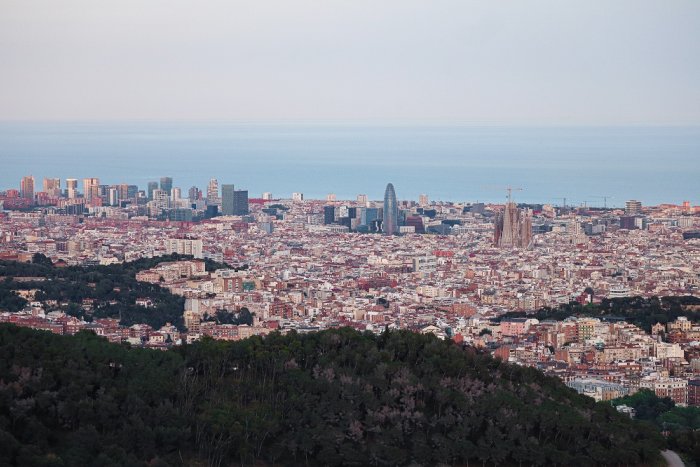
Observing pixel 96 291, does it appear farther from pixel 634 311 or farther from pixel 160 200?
pixel 160 200

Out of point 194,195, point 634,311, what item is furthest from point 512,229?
point 634,311

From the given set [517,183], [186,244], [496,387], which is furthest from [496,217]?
[496,387]

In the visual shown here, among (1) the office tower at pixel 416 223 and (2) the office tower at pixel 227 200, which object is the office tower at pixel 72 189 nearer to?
(2) the office tower at pixel 227 200

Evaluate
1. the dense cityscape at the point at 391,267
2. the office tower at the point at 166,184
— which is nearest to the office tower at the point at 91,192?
the dense cityscape at the point at 391,267

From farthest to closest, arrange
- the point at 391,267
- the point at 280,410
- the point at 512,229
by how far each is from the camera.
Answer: the point at 512,229 < the point at 391,267 < the point at 280,410

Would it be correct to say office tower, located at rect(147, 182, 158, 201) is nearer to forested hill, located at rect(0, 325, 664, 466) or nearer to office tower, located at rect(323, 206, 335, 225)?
office tower, located at rect(323, 206, 335, 225)
